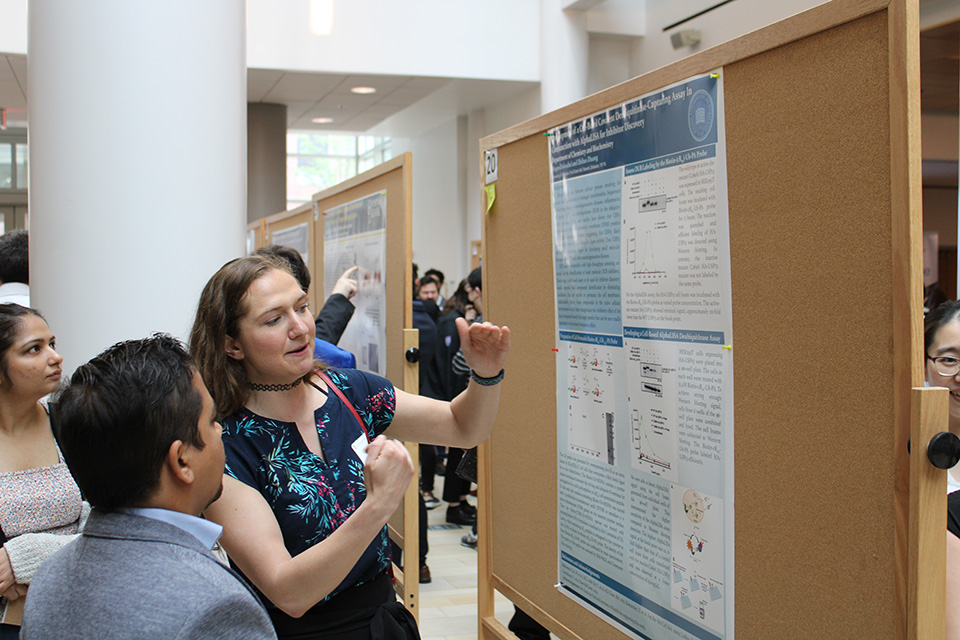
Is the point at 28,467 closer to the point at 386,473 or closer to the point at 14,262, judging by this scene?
the point at 386,473

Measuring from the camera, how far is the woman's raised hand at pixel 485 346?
6.28ft

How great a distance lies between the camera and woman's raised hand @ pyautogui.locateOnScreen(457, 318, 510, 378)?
1.91 meters

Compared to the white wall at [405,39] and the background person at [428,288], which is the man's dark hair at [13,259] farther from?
the white wall at [405,39]

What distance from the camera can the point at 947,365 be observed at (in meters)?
2.02

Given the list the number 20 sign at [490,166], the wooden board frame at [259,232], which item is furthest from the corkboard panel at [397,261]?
the wooden board frame at [259,232]

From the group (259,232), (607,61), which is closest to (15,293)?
(259,232)

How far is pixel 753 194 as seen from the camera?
158 cm

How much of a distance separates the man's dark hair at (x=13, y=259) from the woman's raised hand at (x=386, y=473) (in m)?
2.49

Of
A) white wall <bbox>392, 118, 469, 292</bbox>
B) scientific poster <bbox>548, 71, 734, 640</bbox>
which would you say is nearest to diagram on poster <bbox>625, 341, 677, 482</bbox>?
scientific poster <bbox>548, 71, 734, 640</bbox>

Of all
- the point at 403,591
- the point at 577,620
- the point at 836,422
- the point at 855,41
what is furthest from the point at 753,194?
the point at 403,591

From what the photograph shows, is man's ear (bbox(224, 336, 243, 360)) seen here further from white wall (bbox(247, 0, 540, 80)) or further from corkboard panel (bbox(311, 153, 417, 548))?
white wall (bbox(247, 0, 540, 80))

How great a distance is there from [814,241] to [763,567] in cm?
63

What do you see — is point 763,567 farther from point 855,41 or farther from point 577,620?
point 855,41

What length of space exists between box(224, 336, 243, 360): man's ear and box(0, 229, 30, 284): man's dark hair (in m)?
1.97
